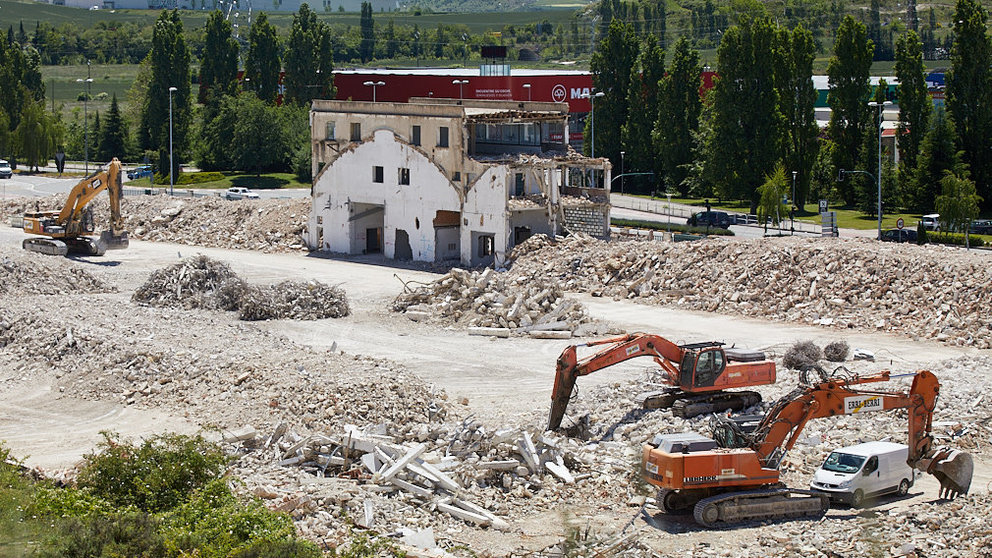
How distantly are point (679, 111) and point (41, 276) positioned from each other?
4250 centimetres

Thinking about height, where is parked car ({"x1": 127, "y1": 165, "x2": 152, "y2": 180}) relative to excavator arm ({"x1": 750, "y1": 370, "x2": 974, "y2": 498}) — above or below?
above

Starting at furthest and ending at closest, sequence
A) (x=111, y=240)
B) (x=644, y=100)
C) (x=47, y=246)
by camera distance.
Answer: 1. (x=644, y=100)
2. (x=111, y=240)
3. (x=47, y=246)

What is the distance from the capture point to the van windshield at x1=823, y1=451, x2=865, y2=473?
25266mm

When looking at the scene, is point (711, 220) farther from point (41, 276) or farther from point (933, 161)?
point (41, 276)

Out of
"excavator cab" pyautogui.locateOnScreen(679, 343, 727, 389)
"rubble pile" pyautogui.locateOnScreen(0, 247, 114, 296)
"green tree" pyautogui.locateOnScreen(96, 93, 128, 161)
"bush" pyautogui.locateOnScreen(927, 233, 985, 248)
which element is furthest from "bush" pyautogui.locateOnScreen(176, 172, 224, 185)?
"excavator cab" pyautogui.locateOnScreen(679, 343, 727, 389)

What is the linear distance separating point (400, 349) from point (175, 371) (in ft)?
26.2

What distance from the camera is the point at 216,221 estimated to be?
67812mm

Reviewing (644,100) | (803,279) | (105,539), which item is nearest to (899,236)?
(803,279)

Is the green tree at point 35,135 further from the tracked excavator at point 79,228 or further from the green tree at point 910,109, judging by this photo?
the green tree at point 910,109

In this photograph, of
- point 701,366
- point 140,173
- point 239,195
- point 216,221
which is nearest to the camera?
point 701,366

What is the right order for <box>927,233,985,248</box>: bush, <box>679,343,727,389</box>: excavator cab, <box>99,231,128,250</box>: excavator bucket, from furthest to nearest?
<box>927,233,985,248</box>: bush → <box>99,231,128,250</box>: excavator bucket → <box>679,343,727,389</box>: excavator cab

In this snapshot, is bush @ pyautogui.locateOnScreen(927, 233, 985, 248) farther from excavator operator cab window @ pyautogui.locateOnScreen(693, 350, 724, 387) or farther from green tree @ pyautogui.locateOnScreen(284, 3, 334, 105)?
green tree @ pyautogui.locateOnScreen(284, 3, 334, 105)

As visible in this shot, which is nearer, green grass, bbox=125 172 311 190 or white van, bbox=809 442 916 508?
white van, bbox=809 442 916 508

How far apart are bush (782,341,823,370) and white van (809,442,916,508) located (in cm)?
941
